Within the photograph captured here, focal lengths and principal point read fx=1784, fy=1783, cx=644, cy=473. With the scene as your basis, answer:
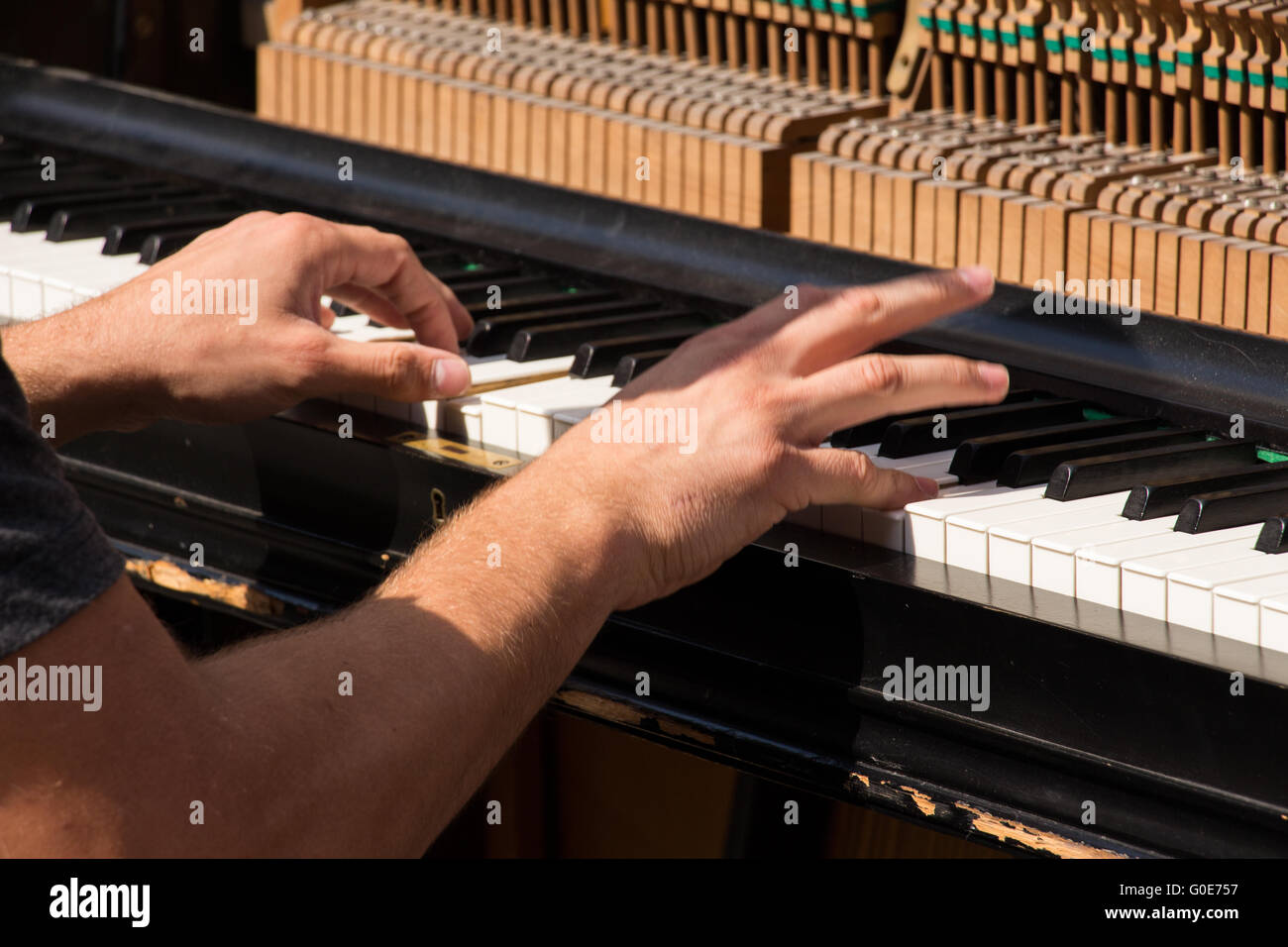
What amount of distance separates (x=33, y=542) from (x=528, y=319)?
105 centimetres

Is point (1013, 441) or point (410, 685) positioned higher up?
point (1013, 441)

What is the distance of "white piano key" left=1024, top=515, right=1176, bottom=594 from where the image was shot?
4.87 feet

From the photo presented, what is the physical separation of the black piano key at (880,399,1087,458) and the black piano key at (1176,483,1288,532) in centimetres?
27

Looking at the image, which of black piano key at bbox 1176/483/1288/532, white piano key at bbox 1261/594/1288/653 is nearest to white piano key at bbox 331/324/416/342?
black piano key at bbox 1176/483/1288/532

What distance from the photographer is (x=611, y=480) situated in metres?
1.57

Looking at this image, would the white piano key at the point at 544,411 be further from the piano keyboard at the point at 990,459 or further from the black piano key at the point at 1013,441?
the black piano key at the point at 1013,441

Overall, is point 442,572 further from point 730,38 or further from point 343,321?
point 730,38

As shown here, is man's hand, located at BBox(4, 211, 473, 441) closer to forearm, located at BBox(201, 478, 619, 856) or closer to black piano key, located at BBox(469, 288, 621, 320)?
black piano key, located at BBox(469, 288, 621, 320)

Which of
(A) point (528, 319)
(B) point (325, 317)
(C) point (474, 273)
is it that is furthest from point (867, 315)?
(C) point (474, 273)

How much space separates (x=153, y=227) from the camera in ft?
8.33

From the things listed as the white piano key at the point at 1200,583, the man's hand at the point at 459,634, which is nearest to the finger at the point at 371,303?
the man's hand at the point at 459,634

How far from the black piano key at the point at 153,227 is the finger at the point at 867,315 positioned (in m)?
1.14

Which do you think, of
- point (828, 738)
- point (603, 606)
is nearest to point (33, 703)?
point (603, 606)

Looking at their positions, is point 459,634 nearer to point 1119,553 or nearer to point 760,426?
point 760,426
